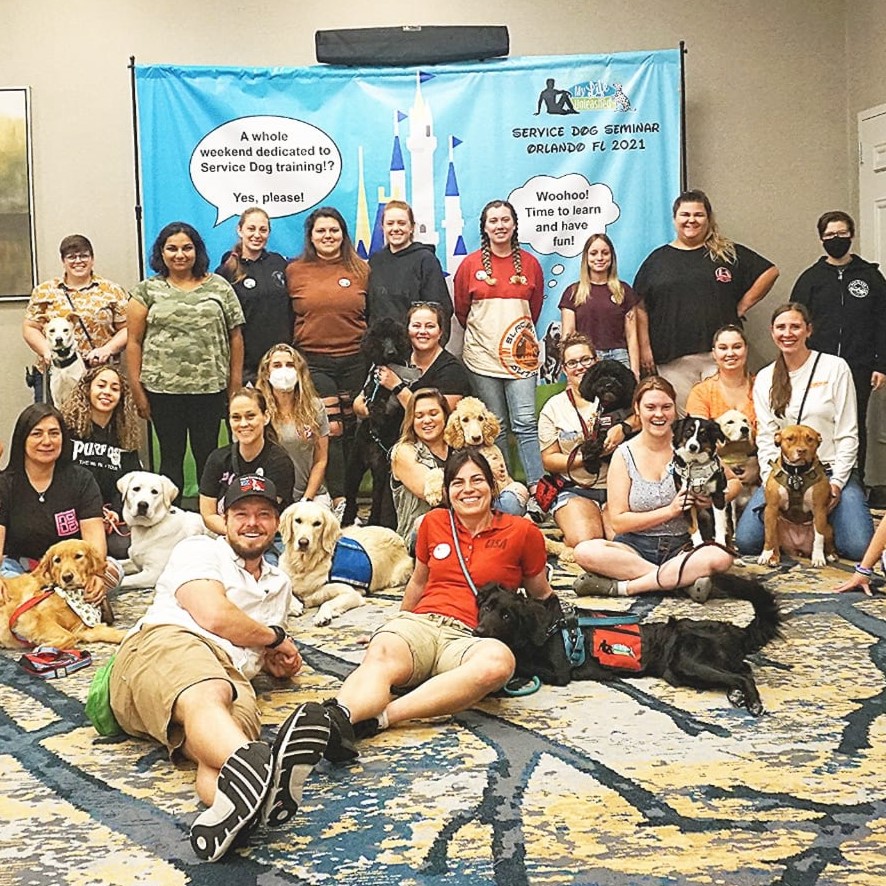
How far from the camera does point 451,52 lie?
6.99 m

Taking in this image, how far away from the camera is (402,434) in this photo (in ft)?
18.0

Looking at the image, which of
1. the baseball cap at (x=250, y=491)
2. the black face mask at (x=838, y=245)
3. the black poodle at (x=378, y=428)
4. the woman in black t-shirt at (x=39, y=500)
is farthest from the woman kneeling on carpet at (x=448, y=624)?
the black face mask at (x=838, y=245)

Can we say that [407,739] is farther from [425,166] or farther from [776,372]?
[425,166]

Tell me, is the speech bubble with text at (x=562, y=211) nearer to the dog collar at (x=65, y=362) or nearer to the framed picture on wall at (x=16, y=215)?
the dog collar at (x=65, y=362)

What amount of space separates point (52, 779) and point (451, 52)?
17.0ft

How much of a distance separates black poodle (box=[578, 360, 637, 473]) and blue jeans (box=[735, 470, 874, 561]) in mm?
705

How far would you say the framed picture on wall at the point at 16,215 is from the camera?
709 cm

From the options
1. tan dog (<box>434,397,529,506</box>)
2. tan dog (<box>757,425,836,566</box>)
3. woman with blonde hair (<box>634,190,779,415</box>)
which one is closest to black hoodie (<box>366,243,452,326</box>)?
woman with blonde hair (<box>634,190,779,415</box>)

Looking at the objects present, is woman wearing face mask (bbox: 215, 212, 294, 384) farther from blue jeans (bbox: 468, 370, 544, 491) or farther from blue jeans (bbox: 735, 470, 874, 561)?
blue jeans (bbox: 735, 470, 874, 561)

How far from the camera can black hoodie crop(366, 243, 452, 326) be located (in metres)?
6.54

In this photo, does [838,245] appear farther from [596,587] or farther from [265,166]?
[265,166]

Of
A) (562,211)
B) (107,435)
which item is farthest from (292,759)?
(562,211)

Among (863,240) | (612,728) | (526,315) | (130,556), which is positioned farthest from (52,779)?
(863,240)

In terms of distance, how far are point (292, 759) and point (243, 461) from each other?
9.74 feet
